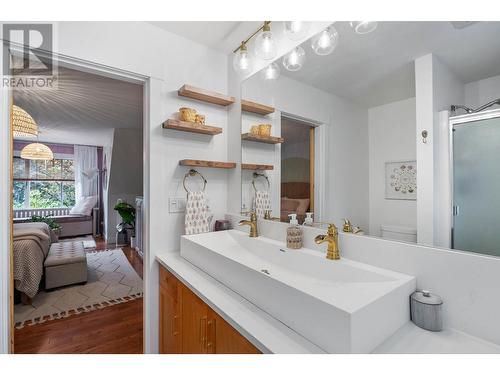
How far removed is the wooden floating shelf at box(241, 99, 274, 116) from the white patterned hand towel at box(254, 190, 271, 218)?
1.82 ft

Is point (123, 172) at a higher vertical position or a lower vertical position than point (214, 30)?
lower

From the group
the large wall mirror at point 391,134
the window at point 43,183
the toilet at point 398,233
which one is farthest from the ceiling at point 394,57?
the window at point 43,183

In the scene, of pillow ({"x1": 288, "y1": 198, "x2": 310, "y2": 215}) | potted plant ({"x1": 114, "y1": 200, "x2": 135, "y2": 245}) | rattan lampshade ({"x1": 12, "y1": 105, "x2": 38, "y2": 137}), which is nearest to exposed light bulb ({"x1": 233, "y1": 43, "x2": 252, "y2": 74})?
pillow ({"x1": 288, "y1": 198, "x2": 310, "y2": 215})

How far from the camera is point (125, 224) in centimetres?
517

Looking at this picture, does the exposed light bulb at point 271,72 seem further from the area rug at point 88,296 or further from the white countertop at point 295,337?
the area rug at point 88,296

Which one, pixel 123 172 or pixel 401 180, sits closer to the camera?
pixel 401 180

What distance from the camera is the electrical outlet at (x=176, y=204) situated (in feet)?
5.45

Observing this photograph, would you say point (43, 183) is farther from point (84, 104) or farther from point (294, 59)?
point (294, 59)

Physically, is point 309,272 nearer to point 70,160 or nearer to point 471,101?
point 471,101

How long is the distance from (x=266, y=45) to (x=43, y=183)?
727 cm

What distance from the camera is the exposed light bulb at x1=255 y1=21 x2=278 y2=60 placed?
1401mm

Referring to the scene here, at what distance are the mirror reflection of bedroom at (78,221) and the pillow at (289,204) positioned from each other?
1642 millimetres

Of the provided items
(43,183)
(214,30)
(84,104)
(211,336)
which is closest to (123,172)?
(84,104)

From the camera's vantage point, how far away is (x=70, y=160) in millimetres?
6453
